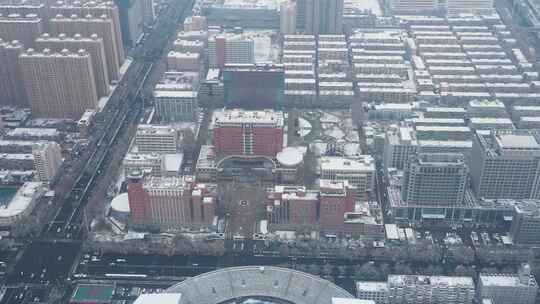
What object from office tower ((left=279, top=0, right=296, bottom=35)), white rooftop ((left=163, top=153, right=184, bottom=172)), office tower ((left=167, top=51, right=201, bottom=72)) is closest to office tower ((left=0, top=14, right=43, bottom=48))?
office tower ((left=167, top=51, right=201, bottom=72))

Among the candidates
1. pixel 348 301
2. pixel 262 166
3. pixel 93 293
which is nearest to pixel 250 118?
pixel 262 166

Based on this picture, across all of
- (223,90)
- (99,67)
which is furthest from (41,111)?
(223,90)

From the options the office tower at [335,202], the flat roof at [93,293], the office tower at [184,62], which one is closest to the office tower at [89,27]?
the office tower at [184,62]

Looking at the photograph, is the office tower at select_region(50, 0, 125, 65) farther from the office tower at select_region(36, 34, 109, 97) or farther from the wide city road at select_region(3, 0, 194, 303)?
the office tower at select_region(36, 34, 109, 97)

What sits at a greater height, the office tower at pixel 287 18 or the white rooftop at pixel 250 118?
the office tower at pixel 287 18

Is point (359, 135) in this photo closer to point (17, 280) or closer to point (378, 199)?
point (378, 199)

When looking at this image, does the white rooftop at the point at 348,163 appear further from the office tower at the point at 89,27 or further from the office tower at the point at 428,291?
the office tower at the point at 89,27
